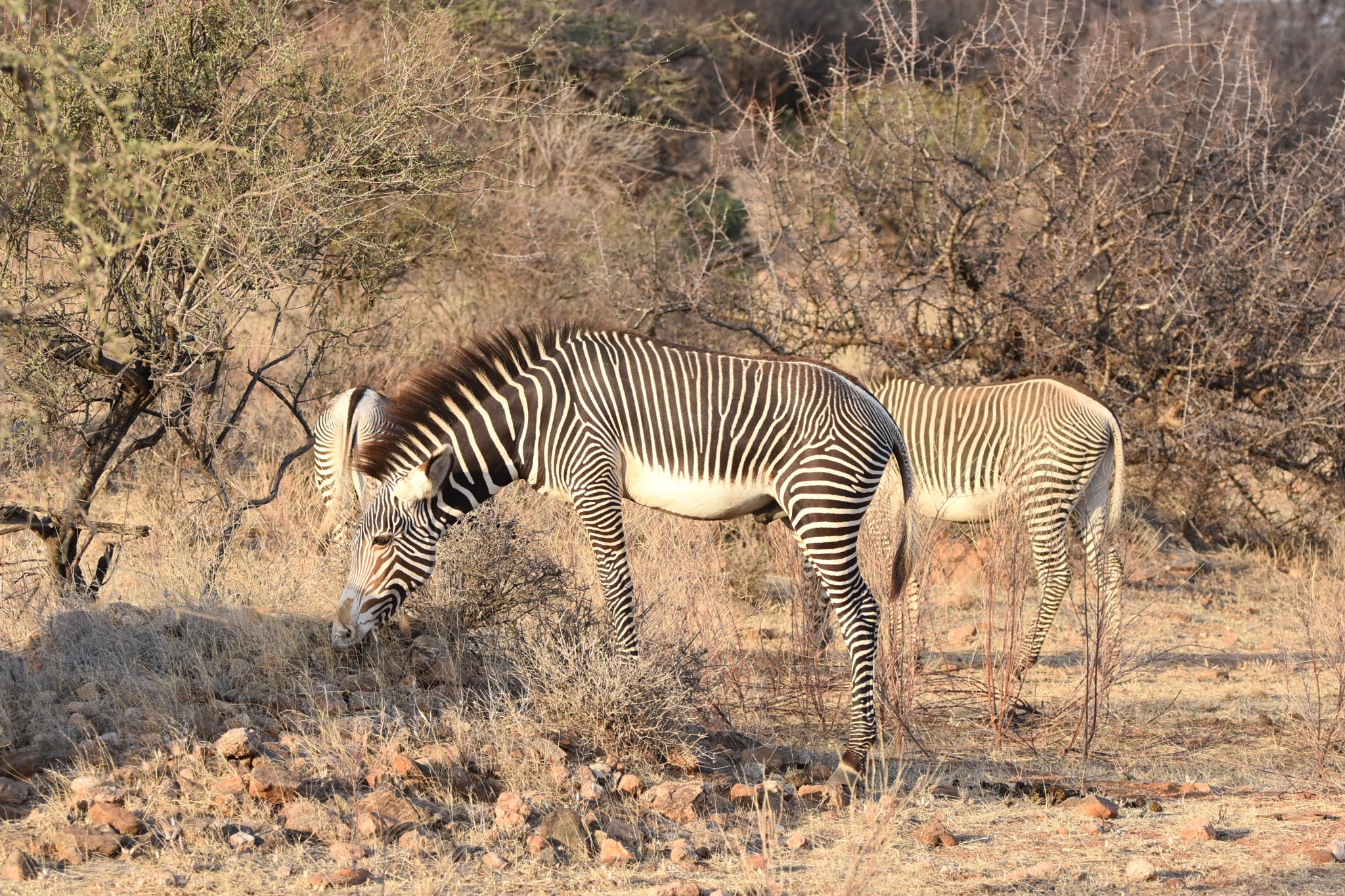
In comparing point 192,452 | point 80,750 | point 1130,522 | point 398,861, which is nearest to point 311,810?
point 398,861

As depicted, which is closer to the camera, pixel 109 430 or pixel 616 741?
pixel 616 741

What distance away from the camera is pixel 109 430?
7.07m

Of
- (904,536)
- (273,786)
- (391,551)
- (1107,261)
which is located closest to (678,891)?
(273,786)

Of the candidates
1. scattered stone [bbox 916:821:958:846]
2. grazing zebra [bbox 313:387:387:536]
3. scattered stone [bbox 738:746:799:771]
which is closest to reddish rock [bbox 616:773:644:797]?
scattered stone [bbox 738:746:799:771]

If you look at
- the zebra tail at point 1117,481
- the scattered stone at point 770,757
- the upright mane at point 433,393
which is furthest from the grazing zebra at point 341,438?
the zebra tail at point 1117,481

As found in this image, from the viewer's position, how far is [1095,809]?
204 inches

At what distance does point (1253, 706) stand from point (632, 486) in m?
3.81

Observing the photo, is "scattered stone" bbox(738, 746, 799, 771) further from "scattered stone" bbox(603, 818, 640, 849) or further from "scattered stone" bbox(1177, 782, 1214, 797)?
"scattered stone" bbox(1177, 782, 1214, 797)

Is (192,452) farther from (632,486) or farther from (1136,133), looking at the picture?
(1136,133)

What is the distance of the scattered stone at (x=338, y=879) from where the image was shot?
4145mm

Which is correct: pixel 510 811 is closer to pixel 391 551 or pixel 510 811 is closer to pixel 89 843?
pixel 89 843

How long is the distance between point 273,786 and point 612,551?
1835 millimetres

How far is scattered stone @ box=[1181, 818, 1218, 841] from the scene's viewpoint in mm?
4930

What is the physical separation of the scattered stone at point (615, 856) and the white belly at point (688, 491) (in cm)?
191
